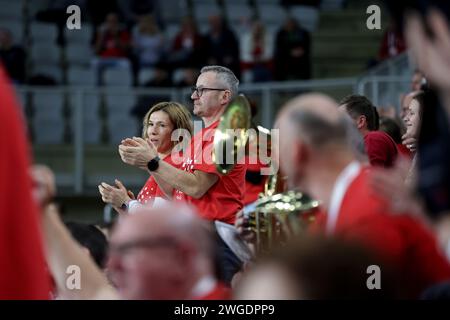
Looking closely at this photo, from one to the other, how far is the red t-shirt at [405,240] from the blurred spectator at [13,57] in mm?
9050

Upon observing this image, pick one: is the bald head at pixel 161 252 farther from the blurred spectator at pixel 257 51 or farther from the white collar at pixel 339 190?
the blurred spectator at pixel 257 51

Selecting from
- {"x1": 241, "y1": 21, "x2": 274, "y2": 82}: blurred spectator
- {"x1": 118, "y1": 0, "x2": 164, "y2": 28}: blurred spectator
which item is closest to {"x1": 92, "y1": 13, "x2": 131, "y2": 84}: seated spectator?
{"x1": 118, "y1": 0, "x2": 164, "y2": 28}: blurred spectator

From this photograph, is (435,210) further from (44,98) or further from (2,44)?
(2,44)

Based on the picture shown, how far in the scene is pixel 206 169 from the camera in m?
5.35

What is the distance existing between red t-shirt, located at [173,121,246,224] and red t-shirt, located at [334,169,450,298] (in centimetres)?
246

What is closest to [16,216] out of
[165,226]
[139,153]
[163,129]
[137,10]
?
[165,226]

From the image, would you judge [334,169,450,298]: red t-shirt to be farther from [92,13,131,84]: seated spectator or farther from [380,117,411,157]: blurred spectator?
[92,13,131,84]: seated spectator

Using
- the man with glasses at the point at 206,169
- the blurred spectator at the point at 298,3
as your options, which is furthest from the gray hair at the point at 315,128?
the blurred spectator at the point at 298,3

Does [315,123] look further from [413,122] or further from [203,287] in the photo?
[413,122]

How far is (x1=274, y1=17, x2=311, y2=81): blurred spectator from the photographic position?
38.5 ft

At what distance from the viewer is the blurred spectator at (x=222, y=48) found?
11.8m

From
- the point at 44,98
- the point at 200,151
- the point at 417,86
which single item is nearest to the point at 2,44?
the point at 44,98

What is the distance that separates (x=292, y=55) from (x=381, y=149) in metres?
6.58

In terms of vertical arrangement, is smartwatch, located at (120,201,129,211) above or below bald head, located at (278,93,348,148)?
above
